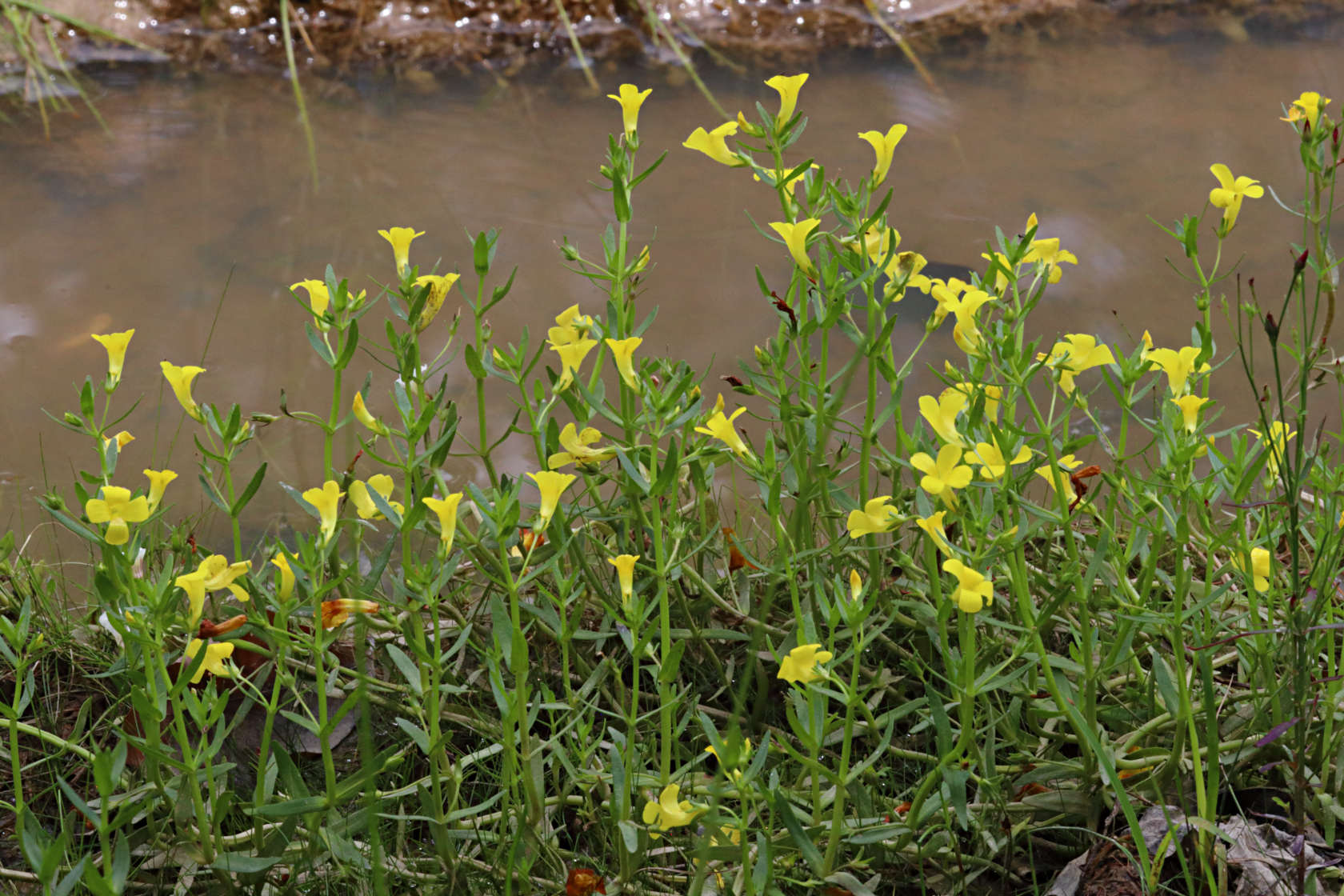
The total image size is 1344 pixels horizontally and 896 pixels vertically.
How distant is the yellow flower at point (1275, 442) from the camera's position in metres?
1.37

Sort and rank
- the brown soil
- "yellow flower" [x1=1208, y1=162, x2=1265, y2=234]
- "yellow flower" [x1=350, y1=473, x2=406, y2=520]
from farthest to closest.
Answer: the brown soil → "yellow flower" [x1=1208, y1=162, x2=1265, y2=234] → "yellow flower" [x1=350, y1=473, x2=406, y2=520]

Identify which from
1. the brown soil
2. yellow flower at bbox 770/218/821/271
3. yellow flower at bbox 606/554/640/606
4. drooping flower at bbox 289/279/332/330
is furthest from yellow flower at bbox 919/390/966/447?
the brown soil

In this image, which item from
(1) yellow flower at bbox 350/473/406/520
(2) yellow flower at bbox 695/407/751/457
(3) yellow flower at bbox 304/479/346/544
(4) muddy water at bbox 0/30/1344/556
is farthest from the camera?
(4) muddy water at bbox 0/30/1344/556

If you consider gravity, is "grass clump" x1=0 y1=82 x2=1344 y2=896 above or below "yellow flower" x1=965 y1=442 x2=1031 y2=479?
below

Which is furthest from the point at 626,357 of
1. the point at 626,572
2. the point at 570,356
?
the point at 626,572

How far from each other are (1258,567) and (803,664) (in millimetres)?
698

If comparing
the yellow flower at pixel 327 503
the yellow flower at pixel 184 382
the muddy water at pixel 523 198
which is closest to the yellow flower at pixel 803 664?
the yellow flower at pixel 327 503

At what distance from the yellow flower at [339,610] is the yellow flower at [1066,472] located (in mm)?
830

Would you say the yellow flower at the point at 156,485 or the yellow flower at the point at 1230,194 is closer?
the yellow flower at the point at 156,485

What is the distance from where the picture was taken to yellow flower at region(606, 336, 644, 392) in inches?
55.0

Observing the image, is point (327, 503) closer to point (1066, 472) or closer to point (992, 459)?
point (992, 459)

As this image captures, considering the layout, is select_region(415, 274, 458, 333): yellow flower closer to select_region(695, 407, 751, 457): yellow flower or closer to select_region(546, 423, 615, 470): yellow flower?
select_region(546, 423, 615, 470): yellow flower

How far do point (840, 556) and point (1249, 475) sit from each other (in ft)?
1.95

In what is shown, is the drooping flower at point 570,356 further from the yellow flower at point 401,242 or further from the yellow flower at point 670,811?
the yellow flower at point 670,811
